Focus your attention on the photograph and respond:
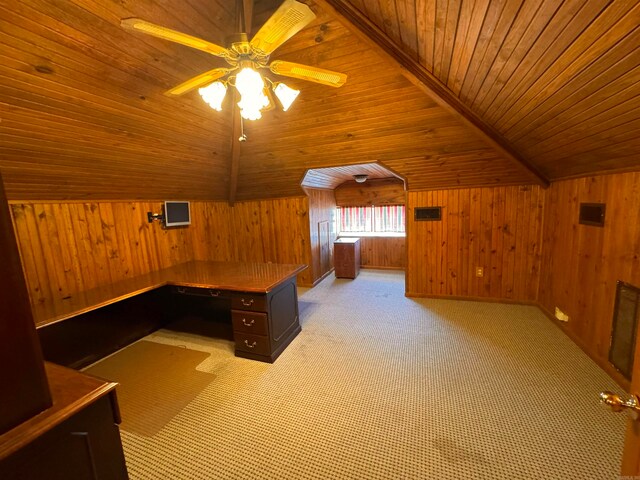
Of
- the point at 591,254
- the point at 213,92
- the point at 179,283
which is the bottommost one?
the point at 179,283

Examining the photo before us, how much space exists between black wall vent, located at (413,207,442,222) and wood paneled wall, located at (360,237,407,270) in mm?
1767

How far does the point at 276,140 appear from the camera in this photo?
3.33 meters

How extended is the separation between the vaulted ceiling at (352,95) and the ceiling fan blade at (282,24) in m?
0.64

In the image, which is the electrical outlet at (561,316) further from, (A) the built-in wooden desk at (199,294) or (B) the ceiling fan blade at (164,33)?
(B) the ceiling fan blade at (164,33)

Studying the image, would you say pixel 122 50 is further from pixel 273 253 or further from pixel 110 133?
pixel 273 253

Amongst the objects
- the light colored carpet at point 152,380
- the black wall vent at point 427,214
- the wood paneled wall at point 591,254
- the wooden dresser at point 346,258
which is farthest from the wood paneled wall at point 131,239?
the wood paneled wall at point 591,254

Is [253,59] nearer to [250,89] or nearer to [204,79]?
[250,89]

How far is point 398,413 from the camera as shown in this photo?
6.07ft

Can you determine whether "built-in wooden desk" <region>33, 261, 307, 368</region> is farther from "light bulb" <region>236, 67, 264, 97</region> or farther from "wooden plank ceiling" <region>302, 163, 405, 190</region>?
"wooden plank ceiling" <region>302, 163, 405, 190</region>

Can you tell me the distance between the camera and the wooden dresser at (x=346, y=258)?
5098 mm

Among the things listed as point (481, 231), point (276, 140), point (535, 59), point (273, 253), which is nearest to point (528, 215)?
point (481, 231)

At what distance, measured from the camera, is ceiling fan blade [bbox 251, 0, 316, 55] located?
114cm

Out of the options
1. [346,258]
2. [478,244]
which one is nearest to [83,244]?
[346,258]

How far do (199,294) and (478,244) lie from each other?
3629 mm
